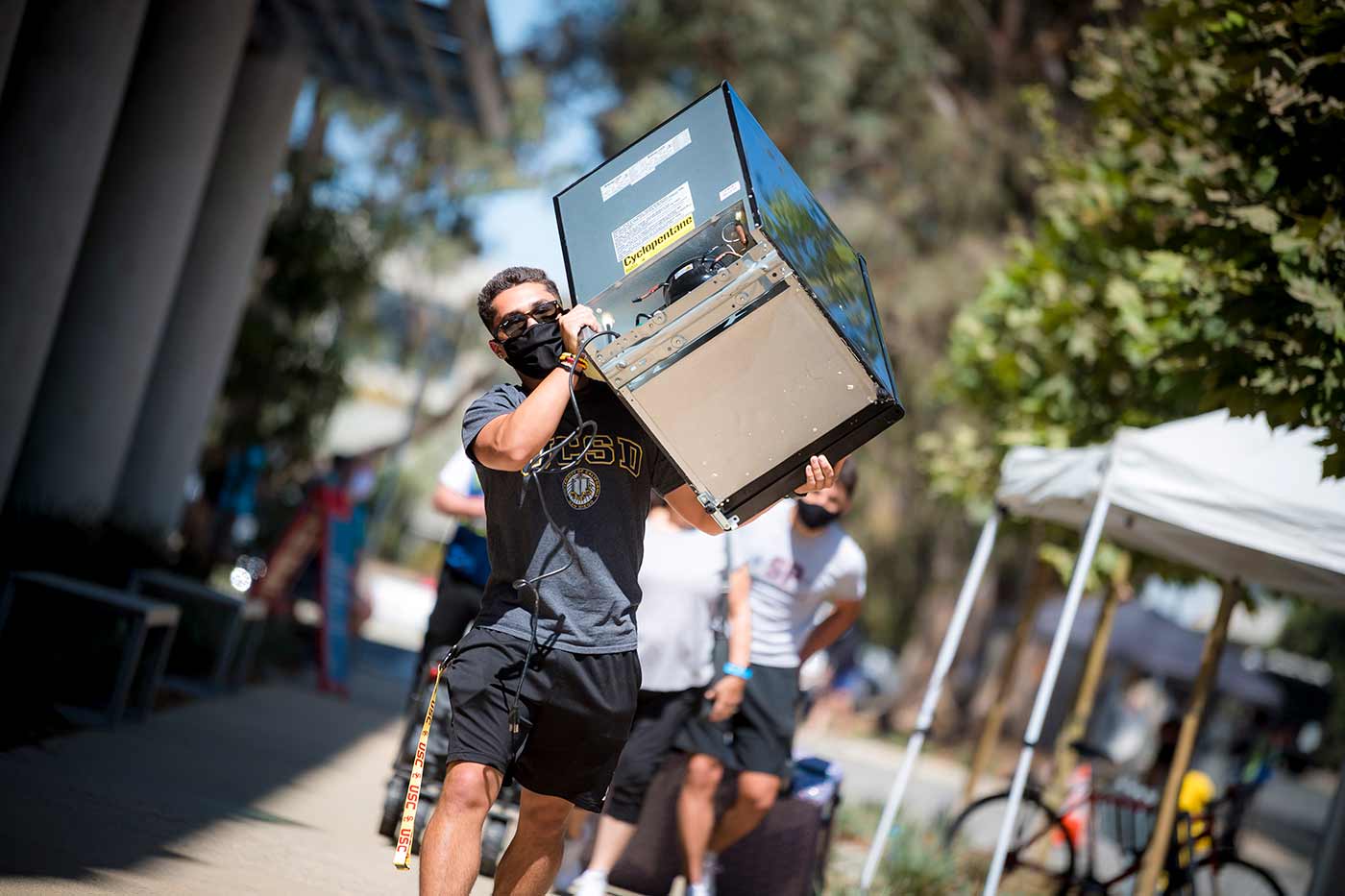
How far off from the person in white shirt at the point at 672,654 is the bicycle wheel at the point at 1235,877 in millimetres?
4078

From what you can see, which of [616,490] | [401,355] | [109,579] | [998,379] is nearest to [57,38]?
[109,579]

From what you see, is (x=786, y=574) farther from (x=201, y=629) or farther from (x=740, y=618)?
(x=201, y=629)

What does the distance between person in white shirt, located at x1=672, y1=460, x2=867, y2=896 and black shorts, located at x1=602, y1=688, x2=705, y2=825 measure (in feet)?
0.48

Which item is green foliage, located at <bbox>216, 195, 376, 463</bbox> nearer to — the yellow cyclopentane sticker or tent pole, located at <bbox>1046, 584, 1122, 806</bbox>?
tent pole, located at <bbox>1046, 584, 1122, 806</bbox>

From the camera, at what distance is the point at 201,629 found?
29.8 feet

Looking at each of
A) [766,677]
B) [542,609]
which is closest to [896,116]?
[766,677]

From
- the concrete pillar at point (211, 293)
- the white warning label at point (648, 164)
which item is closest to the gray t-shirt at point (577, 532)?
the white warning label at point (648, 164)

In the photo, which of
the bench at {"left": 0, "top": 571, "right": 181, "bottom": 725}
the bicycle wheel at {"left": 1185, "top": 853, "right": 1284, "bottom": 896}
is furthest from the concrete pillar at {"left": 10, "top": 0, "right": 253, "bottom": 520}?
the bicycle wheel at {"left": 1185, "top": 853, "right": 1284, "bottom": 896}

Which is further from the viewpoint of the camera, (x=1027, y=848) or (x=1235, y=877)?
(x=1235, y=877)

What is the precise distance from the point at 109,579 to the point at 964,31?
Result: 1719cm

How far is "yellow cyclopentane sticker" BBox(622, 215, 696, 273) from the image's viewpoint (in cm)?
370

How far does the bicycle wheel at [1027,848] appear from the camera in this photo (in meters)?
8.93

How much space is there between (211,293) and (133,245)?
6.79ft

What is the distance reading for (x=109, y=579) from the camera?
852cm
